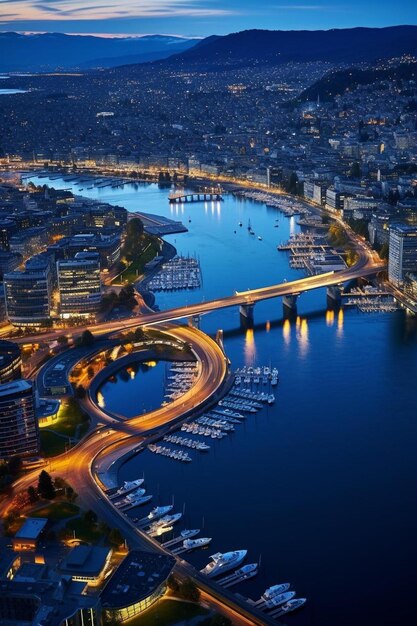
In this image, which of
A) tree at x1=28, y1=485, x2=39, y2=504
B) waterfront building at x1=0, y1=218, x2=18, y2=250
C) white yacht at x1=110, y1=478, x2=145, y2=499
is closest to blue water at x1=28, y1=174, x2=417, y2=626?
white yacht at x1=110, y1=478, x2=145, y2=499

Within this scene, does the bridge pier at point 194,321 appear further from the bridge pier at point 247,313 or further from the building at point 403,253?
the building at point 403,253

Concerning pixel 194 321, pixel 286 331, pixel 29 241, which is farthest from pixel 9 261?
pixel 286 331

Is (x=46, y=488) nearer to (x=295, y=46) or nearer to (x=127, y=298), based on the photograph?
(x=127, y=298)

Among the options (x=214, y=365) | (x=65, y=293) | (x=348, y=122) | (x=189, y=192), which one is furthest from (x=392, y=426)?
(x=348, y=122)

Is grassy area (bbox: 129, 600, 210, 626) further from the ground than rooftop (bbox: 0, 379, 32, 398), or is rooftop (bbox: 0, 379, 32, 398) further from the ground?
rooftop (bbox: 0, 379, 32, 398)

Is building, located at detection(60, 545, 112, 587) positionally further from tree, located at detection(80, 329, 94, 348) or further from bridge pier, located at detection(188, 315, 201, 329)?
bridge pier, located at detection(188, 315, 201, 329)
